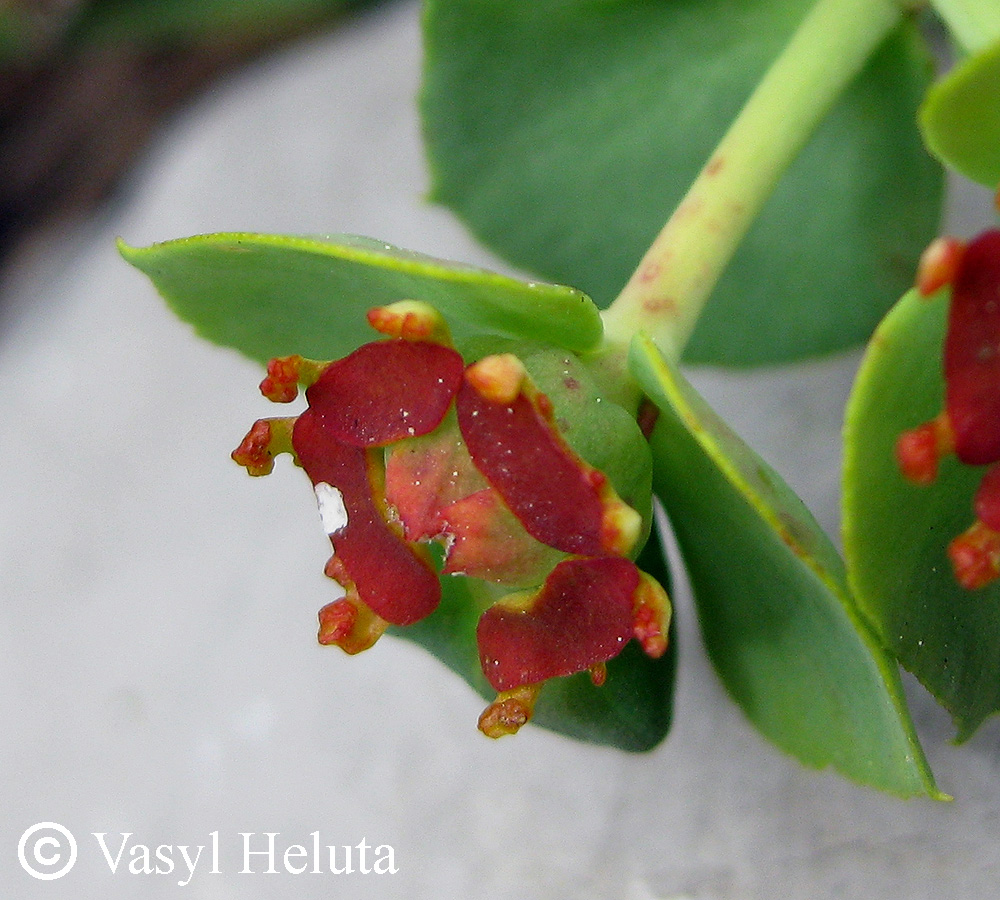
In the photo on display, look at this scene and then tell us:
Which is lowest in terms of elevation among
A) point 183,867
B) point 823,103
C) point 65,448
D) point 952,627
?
point 183,867

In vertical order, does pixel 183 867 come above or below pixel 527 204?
below

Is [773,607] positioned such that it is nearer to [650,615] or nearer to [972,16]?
[650,615]

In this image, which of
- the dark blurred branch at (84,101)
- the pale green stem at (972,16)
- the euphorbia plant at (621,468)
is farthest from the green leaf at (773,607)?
the dark blurred branch at (84,101)

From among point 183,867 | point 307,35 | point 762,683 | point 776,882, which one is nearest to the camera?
point 762,683

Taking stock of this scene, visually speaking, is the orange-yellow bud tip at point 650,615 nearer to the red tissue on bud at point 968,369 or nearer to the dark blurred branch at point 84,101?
the red tissue on bud at point 968,369

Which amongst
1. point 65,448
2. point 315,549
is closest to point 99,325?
point 65,448

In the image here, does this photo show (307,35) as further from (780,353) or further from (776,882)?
(776,882)

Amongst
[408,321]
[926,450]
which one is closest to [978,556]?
[926,450]
